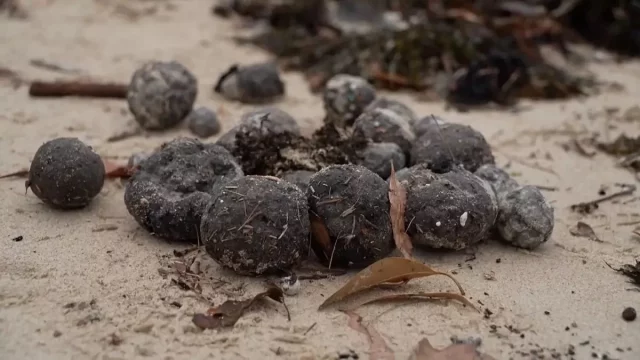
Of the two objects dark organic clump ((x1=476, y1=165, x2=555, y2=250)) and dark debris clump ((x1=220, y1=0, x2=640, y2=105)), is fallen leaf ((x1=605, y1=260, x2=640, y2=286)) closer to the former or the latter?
dark organic clump ((x1=476, y1=165, x2=555, y2=250))

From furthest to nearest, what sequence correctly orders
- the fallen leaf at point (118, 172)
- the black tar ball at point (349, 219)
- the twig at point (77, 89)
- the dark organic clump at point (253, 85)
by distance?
1. the dark organic clump at point (253, 85)
2. the twig at point (77, 89)
3. the fallen leaf at point (118, 172)
4. the black tar ball at point (349, 219)

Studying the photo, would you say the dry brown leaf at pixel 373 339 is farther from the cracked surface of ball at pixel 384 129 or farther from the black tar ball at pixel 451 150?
the cracked surface of ball at pixel 384 129

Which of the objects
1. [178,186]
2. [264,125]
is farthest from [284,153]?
[178,186]

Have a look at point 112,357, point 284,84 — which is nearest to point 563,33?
point 284,84

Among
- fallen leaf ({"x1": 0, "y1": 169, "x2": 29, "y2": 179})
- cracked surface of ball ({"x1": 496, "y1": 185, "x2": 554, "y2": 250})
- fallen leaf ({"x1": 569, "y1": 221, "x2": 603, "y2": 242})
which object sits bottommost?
fallen leaf ({"x1": 0, "y1": 169, "x2": 29, "y2": 179})

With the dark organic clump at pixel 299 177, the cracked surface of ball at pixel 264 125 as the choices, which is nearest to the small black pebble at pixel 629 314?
the dark organic clump at pixel 299 177

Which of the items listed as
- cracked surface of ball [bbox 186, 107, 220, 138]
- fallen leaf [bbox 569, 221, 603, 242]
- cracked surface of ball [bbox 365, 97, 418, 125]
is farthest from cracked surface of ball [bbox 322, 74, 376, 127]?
fallen leaf [bbox 569, 221, 603, 242]
